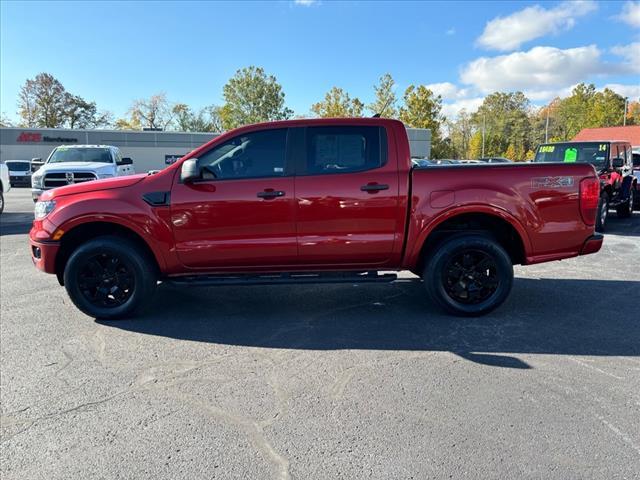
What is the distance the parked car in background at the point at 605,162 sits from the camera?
10318 mm

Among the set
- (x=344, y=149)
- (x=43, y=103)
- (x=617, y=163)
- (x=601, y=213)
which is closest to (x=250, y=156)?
(x=344, y=149)

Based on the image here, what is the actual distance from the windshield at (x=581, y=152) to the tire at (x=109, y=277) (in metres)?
10.4

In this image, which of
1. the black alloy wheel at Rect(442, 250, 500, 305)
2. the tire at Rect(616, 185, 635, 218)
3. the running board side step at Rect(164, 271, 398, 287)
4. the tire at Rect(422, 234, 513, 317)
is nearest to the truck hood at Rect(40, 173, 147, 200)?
the running board side step at Rect(164, 271, 398, 287)

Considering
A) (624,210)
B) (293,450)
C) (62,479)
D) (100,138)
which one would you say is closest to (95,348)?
(62,479)

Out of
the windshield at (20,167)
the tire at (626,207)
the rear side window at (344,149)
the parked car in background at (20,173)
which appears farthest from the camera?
the windshield at (20,167)

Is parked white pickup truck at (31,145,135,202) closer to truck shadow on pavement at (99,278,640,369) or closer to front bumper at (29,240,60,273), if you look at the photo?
truck shadow on pavement at (99,278,640,369)

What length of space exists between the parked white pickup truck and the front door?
8.06m

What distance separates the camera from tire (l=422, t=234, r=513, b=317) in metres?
4.46

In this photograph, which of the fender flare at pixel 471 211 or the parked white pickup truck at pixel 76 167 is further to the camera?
the parked white pickup truck at pixel 76 167

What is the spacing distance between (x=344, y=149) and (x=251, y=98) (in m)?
64.1

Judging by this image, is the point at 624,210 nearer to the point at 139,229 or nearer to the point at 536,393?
the point at 536,393

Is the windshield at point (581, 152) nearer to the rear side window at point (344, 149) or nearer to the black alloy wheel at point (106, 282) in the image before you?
the rear side window at point (344, 149)

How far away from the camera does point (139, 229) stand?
439 cm

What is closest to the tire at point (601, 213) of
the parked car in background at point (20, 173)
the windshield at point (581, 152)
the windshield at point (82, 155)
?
the windshield at point (581, 152)
